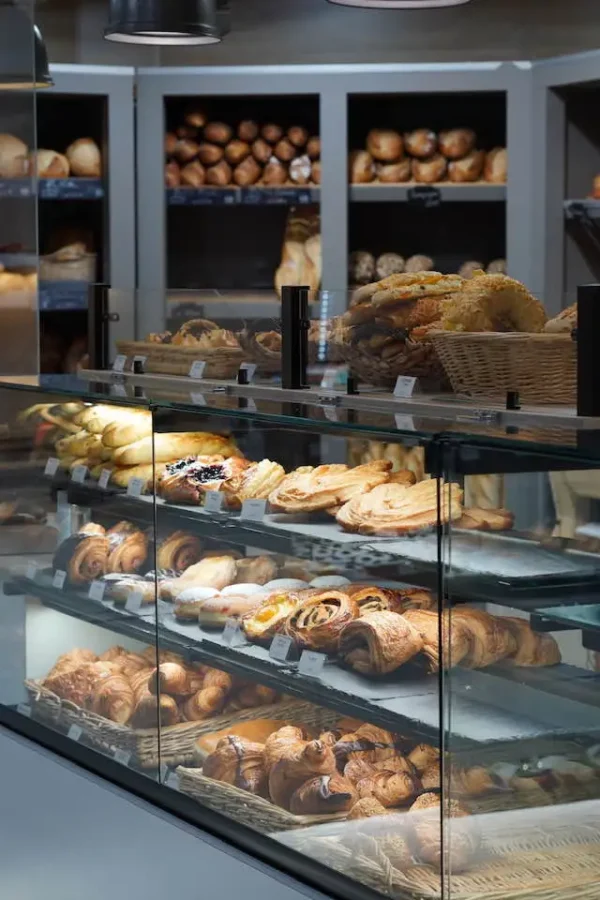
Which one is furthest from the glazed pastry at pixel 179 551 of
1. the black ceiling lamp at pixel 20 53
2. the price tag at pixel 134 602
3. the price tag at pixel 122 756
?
the black ceiling lamp at pixel 20 53

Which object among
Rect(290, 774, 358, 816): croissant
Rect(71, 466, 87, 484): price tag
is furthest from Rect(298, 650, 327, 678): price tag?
Rect(71, 466, 87, 484): price tag

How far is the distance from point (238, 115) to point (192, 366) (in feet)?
7.60

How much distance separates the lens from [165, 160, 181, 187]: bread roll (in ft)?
16.1

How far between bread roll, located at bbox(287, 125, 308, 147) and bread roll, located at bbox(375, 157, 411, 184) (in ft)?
0.87

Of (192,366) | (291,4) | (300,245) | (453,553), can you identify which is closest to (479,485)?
(453,553)

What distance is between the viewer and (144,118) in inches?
191

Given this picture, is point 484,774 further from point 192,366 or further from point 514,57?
point 514,57

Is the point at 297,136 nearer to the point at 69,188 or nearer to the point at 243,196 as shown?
the point at 243,196

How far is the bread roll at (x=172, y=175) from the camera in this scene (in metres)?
4.90

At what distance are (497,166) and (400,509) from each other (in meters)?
2.97

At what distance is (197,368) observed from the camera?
2912mm

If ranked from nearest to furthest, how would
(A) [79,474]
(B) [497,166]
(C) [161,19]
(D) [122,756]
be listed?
(D) [122,756]
(A) [79,474]
(C) [161,19]
(B) [497,166]

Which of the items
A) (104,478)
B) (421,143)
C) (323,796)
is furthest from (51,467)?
(421,143)

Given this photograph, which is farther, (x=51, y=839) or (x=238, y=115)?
(x=238, y=115)
